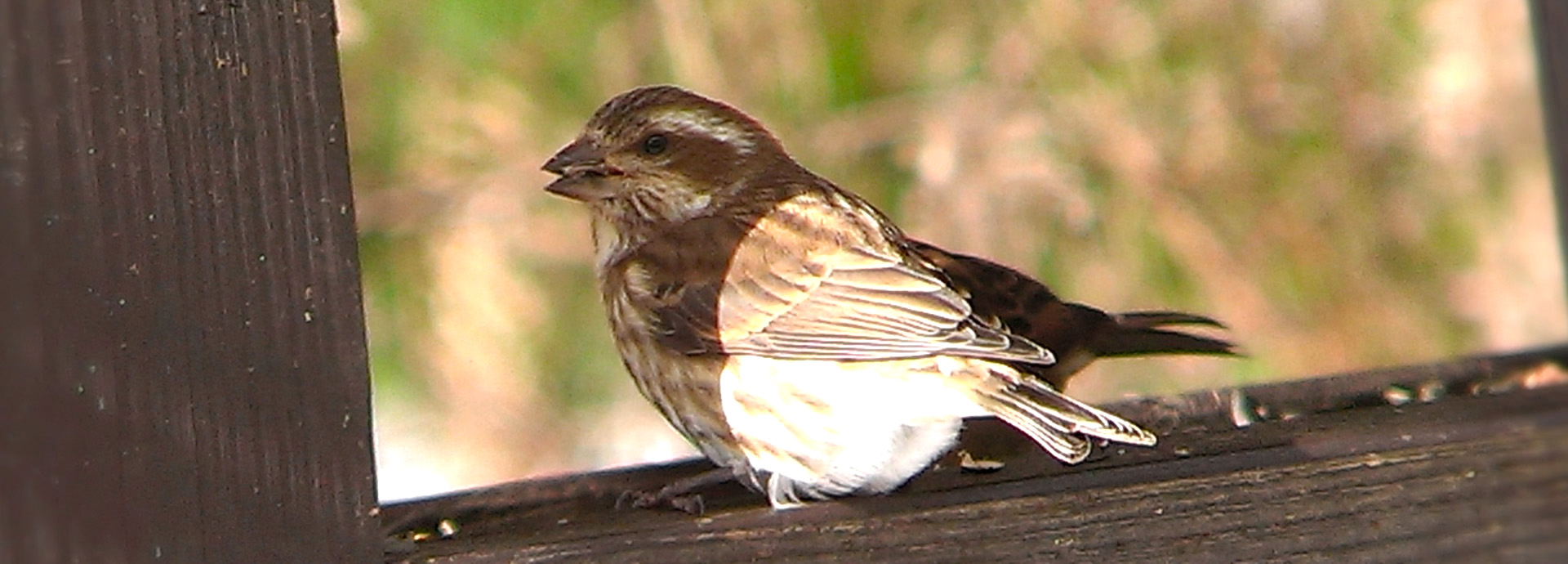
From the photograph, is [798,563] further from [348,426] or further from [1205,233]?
[1205,233]

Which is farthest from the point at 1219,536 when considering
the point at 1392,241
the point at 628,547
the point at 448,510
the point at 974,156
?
the point at 1392,241

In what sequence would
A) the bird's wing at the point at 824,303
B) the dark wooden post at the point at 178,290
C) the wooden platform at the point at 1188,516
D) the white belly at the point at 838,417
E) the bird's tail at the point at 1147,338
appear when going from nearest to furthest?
the dark wooden post at the point at 178,290 → the wooden platform at the point at 1188,516 → the white belly at the point at 838,417 → the bird's wing at the point at 824,303 → the bird's tail at the point at 1147,338

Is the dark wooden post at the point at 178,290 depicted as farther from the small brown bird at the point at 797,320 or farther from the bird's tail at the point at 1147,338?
the bird's tail at the point at 1147,338

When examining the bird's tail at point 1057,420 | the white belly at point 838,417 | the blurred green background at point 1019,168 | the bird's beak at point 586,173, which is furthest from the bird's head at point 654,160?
the blurred green background at point 1019,168

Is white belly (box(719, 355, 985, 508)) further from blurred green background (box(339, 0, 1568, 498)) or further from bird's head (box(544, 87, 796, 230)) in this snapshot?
blurred green background (box(339, 0, 1568, 498))

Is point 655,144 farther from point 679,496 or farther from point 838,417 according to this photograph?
point 679,496

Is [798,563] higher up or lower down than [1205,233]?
lower down

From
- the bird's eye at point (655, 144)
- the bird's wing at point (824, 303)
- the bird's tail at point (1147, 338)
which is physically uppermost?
the bird's eye at point (655, 144)
